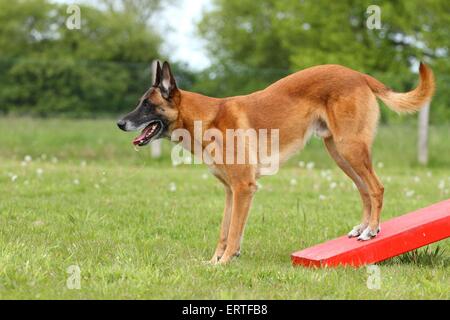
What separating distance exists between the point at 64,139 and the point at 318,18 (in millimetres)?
14279

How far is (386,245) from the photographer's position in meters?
5.48

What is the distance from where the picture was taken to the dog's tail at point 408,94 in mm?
6227

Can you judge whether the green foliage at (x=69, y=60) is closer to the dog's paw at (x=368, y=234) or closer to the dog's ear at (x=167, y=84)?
the dog's ear at (x=167, y=84)

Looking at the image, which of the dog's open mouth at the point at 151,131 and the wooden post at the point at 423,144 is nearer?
the dog's open mouth at the point at 151,131

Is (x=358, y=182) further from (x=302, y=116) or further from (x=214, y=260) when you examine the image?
(x=214, y=260)

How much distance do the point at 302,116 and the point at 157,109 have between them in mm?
1257

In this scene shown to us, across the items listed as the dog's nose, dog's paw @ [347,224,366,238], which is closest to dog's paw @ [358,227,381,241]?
dog's paw @ [347,224,366,238]

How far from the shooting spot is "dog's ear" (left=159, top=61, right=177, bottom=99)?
19.3 ft

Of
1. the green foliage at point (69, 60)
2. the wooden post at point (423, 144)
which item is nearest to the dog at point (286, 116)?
the wooden post at point (423, 144)
